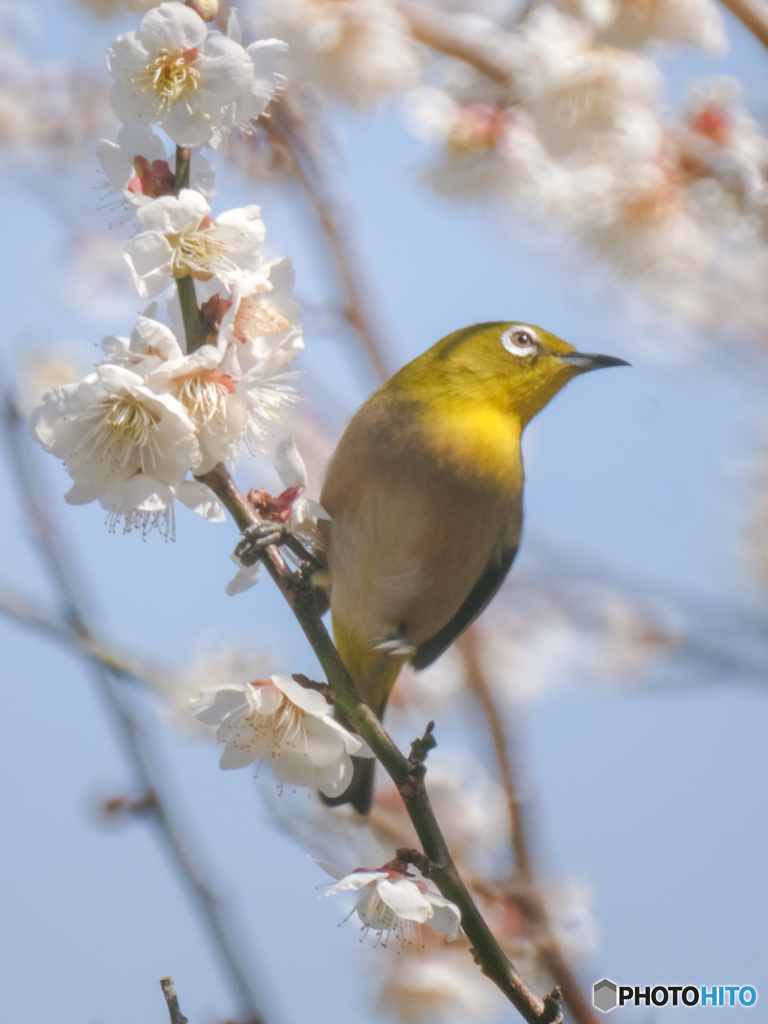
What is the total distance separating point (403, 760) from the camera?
4.95ft

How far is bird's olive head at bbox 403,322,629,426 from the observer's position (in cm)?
295

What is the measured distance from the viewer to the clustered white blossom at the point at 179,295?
1.55 m

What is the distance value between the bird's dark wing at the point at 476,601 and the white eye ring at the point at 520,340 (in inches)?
24.9

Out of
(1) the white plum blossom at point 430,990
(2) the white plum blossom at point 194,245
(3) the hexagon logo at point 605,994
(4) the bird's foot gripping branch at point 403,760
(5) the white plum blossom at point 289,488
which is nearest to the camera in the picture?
(4) the bird's foot gripping branch at point 403,760

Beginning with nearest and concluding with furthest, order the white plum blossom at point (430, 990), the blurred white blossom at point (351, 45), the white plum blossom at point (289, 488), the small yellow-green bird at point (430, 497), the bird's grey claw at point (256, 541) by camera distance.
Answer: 1. the bird's grey claw at point (256, 541)
2. the white plum blossom at point (289, 488)
3. the small yellow-green bird at point (430, 497)
4. the white plum blossom at point (430, 990)
5. the blurred white blossom at point (351, 45)

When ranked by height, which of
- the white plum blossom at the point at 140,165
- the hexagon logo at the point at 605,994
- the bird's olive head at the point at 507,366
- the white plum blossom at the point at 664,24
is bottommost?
the hexagon logo at the point at 605,994

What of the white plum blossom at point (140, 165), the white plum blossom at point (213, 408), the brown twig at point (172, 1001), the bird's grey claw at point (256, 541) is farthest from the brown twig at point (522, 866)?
the white plum blossom at point (140, 165)

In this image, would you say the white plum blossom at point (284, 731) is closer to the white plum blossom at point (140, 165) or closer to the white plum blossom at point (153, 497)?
the white plum blossom at point (153, 497)

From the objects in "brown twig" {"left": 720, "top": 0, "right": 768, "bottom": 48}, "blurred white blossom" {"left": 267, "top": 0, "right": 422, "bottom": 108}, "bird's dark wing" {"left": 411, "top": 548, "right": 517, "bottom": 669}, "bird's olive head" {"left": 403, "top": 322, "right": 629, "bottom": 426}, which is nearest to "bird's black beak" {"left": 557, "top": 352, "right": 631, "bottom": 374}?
"bird's olive head" {"left": 403, "top": 322, "right": 629, "bottom": 426}

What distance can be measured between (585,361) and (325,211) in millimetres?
979

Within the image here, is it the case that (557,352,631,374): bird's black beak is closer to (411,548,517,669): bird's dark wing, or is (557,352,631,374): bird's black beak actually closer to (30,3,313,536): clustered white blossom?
(411,548,517,669): bird's dark wing

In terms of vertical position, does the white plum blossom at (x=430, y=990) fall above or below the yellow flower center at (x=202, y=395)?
below

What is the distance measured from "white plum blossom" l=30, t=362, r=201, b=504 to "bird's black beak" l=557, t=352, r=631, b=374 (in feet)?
5.67

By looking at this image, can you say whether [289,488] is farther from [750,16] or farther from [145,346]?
[750,16]
